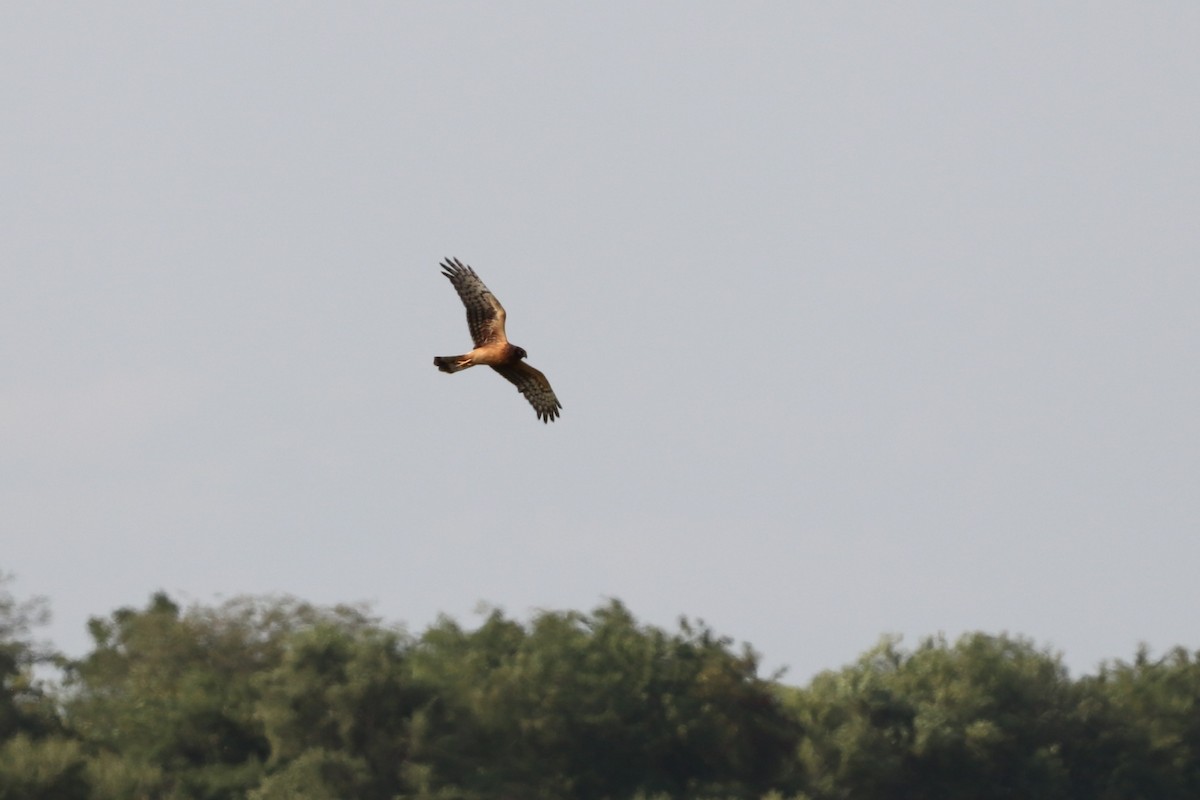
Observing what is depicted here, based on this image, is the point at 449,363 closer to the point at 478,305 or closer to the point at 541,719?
the point at 478,305

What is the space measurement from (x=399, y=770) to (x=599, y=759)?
24.3 ft

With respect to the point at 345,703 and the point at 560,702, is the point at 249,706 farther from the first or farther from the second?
the point at 560,702

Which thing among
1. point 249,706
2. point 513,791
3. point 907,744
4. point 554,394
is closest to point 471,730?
point 513,791

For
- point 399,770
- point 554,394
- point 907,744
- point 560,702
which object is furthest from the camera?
point 907,744

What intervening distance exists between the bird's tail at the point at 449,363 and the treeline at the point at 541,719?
86.8ft

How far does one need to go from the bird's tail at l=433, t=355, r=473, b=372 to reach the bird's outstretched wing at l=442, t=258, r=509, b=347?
1.53 ft

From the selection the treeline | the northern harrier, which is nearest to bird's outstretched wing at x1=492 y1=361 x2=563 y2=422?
the northern harrier

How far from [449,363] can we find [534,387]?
1863 mm

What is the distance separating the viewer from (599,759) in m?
57.0

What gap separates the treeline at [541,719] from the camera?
51.2m

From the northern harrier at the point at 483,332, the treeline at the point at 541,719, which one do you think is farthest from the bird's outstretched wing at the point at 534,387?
the treeline at the point at 541,719

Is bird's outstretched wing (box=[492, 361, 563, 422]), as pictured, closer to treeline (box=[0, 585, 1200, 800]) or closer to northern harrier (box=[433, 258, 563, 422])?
northern harrier (box=[433, 258, 563, 422])

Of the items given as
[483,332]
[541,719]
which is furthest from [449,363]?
[541,719]

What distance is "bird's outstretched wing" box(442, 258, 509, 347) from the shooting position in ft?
81.1
